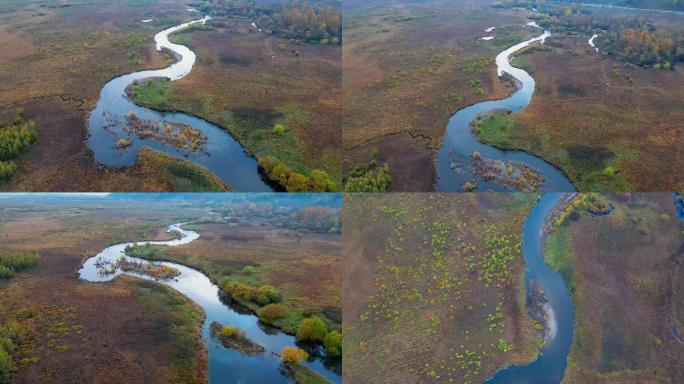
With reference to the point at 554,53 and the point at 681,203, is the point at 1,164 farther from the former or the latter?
the point at 554,53

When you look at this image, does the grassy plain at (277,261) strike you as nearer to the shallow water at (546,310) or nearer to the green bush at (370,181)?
the green bush at (370,181)

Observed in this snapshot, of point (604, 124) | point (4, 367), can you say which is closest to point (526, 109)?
point (604, 124)

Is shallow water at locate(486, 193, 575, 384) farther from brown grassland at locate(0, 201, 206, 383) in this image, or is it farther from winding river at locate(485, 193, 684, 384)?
brown grassland at locate(0, 201, 206, 383)

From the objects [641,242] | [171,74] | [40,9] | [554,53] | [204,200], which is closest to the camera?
[641,242]

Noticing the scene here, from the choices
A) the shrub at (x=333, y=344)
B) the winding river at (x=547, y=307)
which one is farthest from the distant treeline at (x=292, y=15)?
the shrub at (x=333, y=344)

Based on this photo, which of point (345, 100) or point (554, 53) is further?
point (554, 53)

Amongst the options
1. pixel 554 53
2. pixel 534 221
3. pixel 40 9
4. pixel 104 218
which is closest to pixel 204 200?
pixel 104 218

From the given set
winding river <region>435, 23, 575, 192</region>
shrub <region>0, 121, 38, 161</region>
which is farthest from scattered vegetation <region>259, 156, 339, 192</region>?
shrub <region>0, 121, 38, 161</region>
